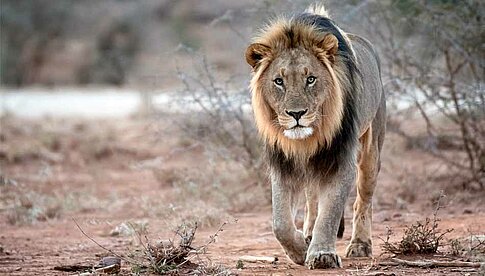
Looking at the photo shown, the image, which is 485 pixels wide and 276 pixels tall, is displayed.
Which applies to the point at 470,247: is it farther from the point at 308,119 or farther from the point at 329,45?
the point at 329,45

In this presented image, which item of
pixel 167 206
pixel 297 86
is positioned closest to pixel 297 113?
pixel 297 86

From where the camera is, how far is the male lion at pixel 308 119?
5.62 meters

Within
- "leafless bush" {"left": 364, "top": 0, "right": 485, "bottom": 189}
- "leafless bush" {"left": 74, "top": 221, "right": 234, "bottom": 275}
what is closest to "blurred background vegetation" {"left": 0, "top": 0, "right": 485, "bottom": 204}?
"leafless bush" {"left": 364, "top": 0, "right": 485, "bottom": 189}

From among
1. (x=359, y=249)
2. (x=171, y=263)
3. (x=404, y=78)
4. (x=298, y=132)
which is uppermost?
(x=404, y=78)

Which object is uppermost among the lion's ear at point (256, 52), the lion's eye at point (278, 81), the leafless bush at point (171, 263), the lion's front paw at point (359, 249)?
the lion's ear at point (256, 52)

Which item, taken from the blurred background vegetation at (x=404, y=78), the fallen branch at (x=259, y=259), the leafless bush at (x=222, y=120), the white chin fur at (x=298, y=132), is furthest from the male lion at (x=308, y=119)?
the leafless bush at (x=222, y=120)

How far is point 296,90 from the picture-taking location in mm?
5613

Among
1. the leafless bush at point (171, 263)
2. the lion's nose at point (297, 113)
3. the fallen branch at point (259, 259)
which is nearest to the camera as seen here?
the leafless bush at point (171, 263)

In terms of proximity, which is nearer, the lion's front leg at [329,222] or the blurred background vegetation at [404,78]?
the lion's front leg at [329,222]

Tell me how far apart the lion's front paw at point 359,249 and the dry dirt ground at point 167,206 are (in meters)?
0.09

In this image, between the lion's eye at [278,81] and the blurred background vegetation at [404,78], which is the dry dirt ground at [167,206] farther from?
the lion's eye at [278,81]

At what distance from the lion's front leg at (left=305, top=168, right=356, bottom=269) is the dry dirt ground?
111 mm

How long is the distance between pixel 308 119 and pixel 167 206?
3019 millimetres

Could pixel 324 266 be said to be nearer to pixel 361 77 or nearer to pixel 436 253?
pixel 436 253
